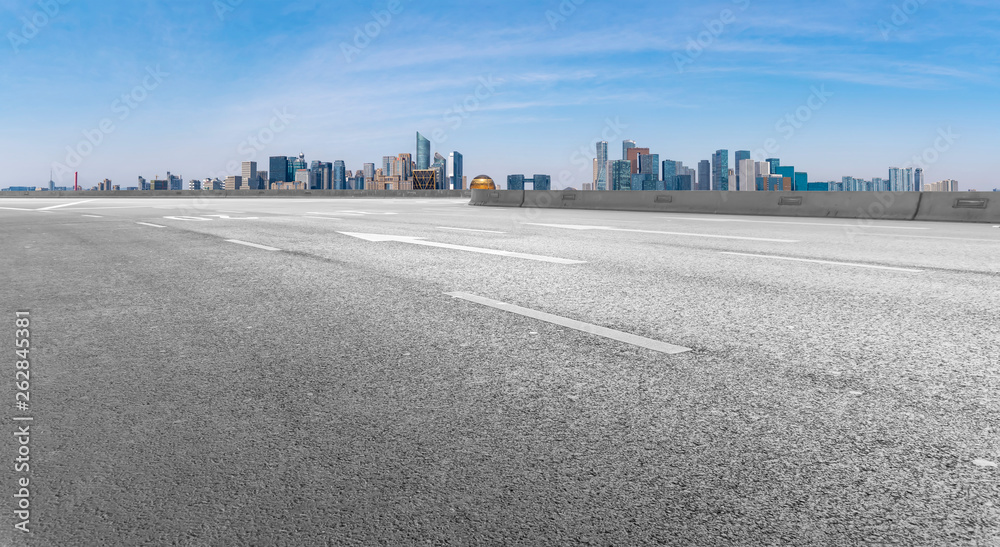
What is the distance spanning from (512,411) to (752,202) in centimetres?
1945

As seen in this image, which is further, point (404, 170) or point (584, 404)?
point (404, 170)

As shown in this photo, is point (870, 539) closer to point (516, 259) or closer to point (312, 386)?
point (312, 386)

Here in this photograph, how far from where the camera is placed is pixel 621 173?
47.2 metres

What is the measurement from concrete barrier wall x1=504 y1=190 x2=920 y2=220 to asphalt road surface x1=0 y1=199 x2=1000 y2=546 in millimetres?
11930

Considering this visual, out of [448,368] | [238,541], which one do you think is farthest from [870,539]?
[448,368]

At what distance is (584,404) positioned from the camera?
319 cm

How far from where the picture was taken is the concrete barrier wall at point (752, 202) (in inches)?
700

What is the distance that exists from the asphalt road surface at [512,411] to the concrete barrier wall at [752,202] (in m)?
11.9

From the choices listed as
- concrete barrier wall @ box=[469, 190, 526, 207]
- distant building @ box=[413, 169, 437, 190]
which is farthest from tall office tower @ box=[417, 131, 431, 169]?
concrete barrier wall @ box=[469, 190, 526, 207]

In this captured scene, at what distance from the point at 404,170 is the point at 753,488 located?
373 feet

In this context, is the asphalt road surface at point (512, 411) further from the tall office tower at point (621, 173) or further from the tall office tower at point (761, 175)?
the tall office tower at point (621, 173)

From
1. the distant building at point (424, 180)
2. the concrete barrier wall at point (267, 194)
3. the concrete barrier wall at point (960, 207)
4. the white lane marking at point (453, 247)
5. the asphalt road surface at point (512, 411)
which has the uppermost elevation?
the distant building at point (424, 180)

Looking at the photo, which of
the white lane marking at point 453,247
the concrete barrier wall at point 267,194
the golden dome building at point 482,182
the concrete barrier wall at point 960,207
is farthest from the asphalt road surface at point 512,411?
the concrete barrier wall at point 267,194

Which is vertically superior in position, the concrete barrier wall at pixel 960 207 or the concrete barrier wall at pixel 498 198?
the concrete barrier wall at pixel 498 198
